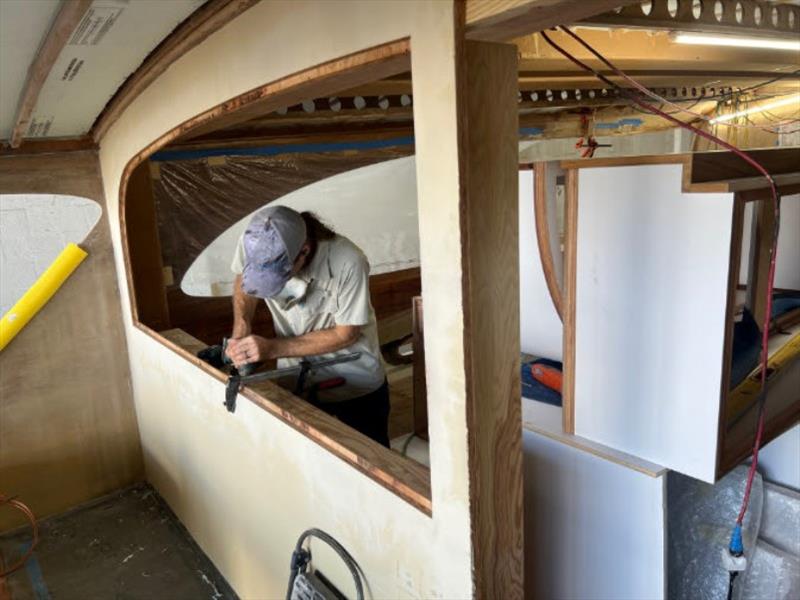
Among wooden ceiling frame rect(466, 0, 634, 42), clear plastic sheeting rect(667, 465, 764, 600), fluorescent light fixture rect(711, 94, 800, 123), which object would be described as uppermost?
fluorescent light fixture rect(711, 94, 800, 123)

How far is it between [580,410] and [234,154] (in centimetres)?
307

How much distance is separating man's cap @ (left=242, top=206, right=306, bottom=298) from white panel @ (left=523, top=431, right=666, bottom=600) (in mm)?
997

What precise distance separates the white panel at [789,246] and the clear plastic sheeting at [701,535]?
0.72 meters

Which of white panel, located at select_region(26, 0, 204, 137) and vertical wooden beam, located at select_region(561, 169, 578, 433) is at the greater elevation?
white panel, located at select_region(26, 0, 204, 137)

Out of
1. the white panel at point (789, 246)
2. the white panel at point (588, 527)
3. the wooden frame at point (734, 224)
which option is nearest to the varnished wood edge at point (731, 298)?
the wooden frame at point (734, 224)

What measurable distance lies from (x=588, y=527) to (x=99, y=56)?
2.20 meters

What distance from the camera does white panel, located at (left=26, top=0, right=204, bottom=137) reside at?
1656 mm

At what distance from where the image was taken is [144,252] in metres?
3.28

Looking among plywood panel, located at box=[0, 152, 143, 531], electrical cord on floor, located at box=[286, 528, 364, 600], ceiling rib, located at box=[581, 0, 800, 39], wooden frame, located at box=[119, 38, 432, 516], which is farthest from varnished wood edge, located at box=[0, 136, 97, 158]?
ceiling rib, located at box=[581, 0, 800, 39]

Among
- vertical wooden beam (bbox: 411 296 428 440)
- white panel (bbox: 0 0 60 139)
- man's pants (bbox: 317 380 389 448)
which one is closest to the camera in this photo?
white panel (bbox: 0 0 60 139)

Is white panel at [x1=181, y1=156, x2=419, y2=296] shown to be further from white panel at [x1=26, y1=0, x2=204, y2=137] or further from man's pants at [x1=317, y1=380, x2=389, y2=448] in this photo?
man's pants at [x1=317, y1=380, x2=389, y2=448]

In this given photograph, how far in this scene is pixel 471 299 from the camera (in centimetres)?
105

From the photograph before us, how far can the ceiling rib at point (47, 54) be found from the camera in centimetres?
155

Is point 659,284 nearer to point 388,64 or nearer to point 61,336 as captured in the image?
point 388,64
